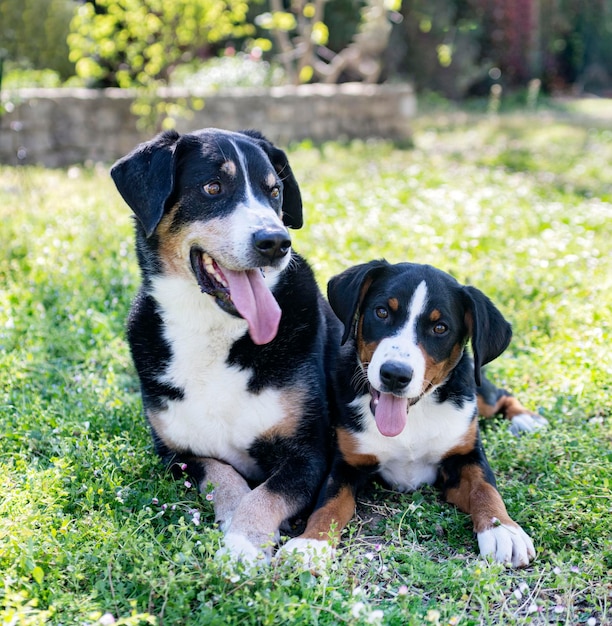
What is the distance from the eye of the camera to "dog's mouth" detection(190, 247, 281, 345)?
3.58 metres

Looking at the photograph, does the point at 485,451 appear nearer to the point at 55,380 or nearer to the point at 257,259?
→ the point at 257,259

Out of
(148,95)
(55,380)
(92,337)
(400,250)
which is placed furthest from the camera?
(148,95)

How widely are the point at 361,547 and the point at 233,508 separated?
1.85 feet

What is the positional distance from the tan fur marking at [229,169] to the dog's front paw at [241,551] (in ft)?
5.09

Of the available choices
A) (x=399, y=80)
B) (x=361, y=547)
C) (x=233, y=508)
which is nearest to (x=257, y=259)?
(x=233, y=508)

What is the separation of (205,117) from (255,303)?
27.8 ft

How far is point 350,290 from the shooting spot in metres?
3.82

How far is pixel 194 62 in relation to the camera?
13.3m

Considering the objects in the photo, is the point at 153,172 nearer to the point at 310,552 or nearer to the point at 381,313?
the point at 381,313

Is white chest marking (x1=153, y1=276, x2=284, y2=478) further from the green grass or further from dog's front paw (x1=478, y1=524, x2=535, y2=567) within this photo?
dog's front paw (x1=478, y1=524, x2=535, y2=567)

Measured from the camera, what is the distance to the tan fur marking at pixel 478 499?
3414 millimetres

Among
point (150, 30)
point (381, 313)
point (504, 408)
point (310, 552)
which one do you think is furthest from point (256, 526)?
point (150, 30)

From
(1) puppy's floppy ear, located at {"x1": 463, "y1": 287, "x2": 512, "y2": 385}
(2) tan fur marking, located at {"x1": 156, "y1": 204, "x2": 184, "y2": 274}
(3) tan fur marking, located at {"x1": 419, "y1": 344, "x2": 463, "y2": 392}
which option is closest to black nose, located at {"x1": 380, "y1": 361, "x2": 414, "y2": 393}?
(3) tan fur marking, located at {"x1": 419, "y1": 344, "x2": 463, "y2": 392}

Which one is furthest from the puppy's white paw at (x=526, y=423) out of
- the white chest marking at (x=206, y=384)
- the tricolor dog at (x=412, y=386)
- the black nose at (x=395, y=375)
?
the white chest marking at (x=206, y=384)
